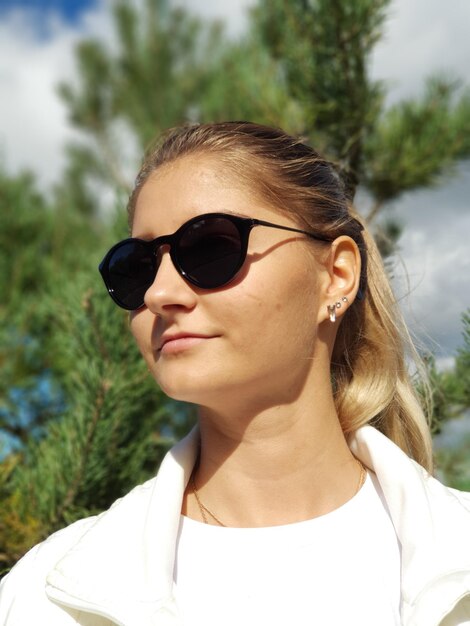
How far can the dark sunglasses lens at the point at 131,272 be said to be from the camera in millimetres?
852

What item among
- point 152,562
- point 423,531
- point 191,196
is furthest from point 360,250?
point 152,562

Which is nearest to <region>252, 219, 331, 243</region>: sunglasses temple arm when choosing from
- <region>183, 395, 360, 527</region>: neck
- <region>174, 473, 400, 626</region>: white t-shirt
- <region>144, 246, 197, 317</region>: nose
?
<region>144, 246, 197, 317</region>: nose

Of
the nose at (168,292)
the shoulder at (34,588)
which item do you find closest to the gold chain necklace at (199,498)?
the shoulder at (34,588)

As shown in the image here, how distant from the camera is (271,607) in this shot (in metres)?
0.74

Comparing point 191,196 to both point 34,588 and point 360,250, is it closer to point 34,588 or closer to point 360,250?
point 360,250

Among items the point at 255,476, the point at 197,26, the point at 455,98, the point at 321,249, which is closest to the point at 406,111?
the point at 455,98

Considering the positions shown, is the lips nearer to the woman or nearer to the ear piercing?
the woman

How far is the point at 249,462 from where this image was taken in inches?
33.9

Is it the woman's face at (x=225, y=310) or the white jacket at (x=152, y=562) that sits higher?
the woman's face at (x=225, y=310)

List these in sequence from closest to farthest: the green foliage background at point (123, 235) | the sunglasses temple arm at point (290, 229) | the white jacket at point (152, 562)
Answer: the white jacket at point (152, 562)
the sunglasses temple arm at point (290, 229)
the green foliage background at point (123, 235)

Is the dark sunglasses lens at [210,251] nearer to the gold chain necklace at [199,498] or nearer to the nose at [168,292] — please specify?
the nose at [168,292]

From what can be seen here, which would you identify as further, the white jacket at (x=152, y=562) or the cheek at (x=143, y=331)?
the cheek at (x=143, y=331)

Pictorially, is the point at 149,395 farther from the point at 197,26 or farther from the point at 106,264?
the point at 197,26

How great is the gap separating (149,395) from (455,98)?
0.90 metres
